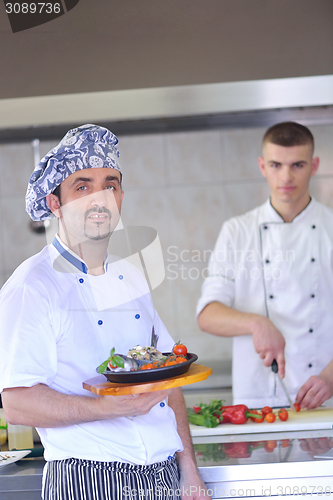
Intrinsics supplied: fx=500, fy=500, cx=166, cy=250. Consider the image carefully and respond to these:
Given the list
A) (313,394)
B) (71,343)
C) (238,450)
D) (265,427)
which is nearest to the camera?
(71,343)

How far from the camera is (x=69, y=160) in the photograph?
3.34ft

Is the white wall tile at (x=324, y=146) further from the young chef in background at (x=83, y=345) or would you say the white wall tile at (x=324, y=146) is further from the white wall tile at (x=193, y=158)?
the young chef in background at (x=83, y=345)

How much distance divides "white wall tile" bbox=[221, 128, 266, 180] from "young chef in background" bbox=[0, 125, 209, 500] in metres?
1.03

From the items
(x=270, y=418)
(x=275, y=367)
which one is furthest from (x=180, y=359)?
(x=275, y=367)

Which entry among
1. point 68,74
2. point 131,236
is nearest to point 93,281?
point 131,236

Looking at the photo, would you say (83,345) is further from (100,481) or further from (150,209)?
(150,209)

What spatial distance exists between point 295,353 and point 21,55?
142cm

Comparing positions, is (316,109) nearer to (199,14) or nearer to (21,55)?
(199,14)

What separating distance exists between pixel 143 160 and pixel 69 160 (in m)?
1.09

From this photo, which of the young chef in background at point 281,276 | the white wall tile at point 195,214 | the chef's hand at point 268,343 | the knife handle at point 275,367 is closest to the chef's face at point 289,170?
the young chef in background at point 281,276

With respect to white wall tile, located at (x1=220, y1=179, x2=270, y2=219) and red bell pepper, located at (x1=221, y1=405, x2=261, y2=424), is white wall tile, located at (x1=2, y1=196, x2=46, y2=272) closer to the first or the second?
white wall tile, located at (x1=220, y1=179, x2=270, y2=219)

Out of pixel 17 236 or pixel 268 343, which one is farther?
pixel 17 236

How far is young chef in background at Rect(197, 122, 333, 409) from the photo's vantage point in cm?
181

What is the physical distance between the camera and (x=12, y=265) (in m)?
2.12
